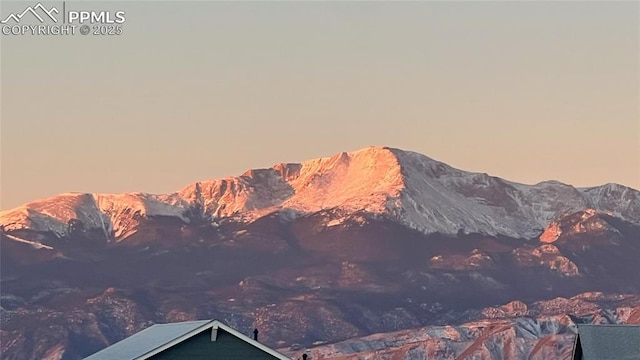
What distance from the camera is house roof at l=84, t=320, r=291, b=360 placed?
46.7 meters

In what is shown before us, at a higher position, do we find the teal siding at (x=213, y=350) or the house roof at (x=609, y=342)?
the teal siding at (x=213, y=350)

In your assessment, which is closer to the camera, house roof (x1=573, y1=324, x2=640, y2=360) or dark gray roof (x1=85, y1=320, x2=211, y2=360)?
house roof (x1=573, y1=324, x2=640, y2=360)

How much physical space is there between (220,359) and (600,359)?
444 inches

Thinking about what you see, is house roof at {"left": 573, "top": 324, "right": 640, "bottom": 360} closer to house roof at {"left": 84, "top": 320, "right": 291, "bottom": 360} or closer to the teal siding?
house roof at {"left": 84, "top": 320, "right": 291, "bottom": 360}

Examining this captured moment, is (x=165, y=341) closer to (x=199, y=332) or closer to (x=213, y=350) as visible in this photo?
(x=199, y=332)

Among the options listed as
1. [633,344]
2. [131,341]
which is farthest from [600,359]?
[131,341]

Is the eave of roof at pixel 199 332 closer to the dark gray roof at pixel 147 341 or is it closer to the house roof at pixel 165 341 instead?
the house roof at pixel 165 341

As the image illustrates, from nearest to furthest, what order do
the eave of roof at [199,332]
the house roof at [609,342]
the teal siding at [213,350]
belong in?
the house roof at [609,342] → the eave of roof at [199,332] → the teal siding at [213,350]

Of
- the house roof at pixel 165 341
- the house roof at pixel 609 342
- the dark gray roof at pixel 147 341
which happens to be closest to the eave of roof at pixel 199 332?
the house roof at pixel 165 341

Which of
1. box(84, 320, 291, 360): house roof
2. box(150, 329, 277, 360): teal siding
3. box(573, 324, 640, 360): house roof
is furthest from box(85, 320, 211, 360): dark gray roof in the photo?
box(573, 324, 640, 360): house roof

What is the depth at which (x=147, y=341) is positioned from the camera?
1945 inches

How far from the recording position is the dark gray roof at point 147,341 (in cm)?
4716

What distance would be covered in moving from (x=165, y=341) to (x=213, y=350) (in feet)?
4.96

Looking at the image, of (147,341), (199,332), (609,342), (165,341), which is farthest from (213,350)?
(609,342)
